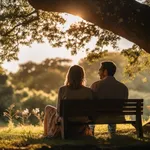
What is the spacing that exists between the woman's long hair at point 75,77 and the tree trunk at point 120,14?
2503 mm

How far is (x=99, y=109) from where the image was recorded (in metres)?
9.48

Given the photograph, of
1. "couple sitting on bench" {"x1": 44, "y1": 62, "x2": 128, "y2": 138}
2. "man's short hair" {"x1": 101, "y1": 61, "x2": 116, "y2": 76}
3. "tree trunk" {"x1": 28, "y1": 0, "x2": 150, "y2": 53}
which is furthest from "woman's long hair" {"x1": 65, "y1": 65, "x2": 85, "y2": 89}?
"tree trunk" {"x1": 28, "y1": 0, "x2": 150, "y2": 53}

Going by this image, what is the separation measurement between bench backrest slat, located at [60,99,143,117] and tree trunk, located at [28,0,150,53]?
2235 millimetres

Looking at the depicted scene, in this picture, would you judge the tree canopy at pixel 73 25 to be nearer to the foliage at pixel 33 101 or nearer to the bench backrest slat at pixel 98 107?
the bench backrest slat at pixel 98 107

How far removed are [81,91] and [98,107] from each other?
52 cm

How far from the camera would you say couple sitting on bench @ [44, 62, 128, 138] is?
9.40 metres

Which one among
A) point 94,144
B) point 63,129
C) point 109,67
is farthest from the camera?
point 109,67

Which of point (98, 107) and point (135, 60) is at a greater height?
point (135, 60)

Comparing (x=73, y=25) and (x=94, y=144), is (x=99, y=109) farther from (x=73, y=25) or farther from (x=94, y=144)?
(x=73, y=25)

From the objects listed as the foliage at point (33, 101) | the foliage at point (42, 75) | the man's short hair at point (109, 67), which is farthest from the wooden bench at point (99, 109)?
the foliage at point (42, 75)

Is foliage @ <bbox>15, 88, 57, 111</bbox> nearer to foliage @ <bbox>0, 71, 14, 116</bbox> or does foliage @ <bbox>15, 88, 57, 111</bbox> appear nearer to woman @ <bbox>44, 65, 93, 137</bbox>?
foliage @ <bbox>0, 71, 14, 116</bbox>

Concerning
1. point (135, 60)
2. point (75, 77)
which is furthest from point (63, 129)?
point (135, 60)

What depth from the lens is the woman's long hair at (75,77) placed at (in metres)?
9.27

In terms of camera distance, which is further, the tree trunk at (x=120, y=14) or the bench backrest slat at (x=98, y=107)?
the tree trunk at (x=120, y=14)
